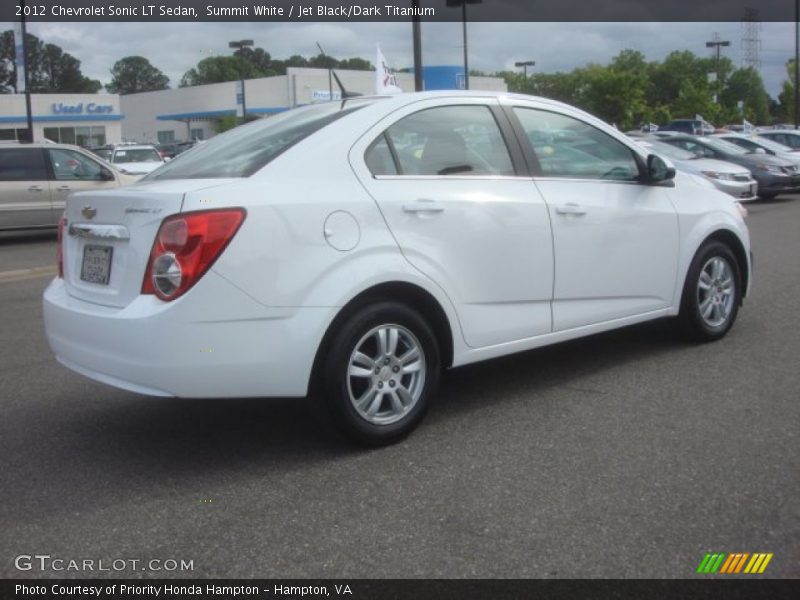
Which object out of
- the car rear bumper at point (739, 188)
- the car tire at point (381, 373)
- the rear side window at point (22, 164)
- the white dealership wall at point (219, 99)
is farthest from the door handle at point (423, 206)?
the white dealership wall at point (219, 99)

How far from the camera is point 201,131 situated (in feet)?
221

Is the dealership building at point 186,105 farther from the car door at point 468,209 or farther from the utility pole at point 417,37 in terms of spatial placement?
the car door at point 468,209

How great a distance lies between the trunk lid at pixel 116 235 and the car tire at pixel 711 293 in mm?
3346

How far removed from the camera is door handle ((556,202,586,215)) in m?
4.82

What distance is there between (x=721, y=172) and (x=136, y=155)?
16023 millimetres

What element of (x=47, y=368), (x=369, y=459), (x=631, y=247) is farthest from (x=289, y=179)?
(x=47, y=368)

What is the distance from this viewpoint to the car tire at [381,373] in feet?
12.8

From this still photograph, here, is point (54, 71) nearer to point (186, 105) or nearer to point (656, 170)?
point (186, 105)

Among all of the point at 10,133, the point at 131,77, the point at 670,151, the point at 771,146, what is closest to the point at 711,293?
the point at 670,151

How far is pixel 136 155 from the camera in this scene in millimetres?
24500

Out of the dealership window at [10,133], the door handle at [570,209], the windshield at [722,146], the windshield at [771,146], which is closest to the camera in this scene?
the door handle at [570,209]

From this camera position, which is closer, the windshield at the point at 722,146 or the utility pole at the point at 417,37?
the utility pole at the point at 417,37

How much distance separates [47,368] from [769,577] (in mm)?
4781

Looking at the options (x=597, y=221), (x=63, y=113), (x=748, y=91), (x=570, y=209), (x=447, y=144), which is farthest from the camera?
(x=748, y=91)
